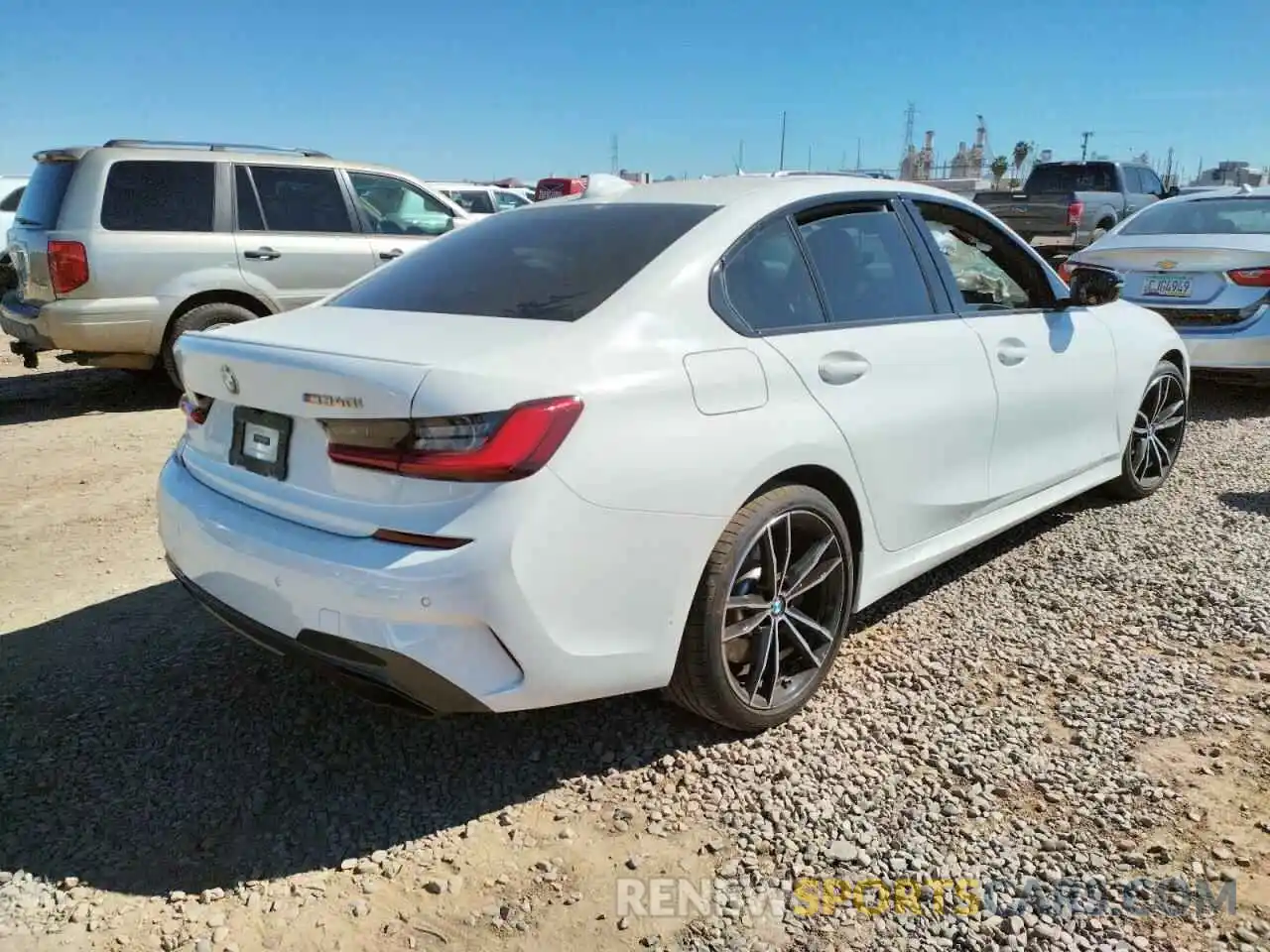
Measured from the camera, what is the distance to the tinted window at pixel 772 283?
284 centimetres

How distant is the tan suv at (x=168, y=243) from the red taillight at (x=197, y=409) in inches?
183

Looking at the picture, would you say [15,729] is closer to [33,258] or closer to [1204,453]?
[33,258]

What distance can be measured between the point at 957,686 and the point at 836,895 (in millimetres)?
1145

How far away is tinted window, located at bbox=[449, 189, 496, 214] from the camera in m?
17.4

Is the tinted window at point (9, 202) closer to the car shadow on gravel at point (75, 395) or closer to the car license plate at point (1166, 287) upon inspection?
the car shadow on gravel at point (75, 395)

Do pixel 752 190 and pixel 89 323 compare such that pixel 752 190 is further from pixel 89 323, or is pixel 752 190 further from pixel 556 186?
pixel 556 186

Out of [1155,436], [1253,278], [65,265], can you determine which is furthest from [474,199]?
[1155,436]

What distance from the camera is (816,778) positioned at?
8.93 feet

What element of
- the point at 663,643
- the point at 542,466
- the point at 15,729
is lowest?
the point at 15,729

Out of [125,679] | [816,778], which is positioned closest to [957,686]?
[816,778]

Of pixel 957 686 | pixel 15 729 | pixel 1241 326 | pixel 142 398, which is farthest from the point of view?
pixel 142 398

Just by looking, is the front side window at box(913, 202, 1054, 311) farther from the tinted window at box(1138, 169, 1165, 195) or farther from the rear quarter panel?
the tinted window at box(1138, 169, 1165, 195)

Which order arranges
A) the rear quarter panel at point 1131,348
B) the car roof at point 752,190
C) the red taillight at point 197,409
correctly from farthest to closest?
1. the rear quarter panel at point 1131,348
2. the car roof at point 752,190
3. the red taillight at point 197,409

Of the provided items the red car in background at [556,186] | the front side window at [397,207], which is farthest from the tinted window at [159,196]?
the red car in background at [556,186]
